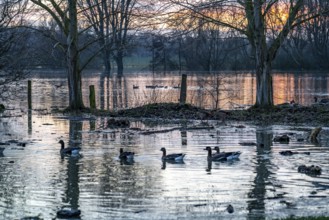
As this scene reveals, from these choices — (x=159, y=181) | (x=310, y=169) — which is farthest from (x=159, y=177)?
(x=310, y=169)

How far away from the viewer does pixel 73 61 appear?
33.6 meters

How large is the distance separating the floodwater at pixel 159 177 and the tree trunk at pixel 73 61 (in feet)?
25.0

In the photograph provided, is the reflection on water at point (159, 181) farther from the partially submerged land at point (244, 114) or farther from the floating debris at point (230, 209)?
the partially submerged land at point (244, 114)

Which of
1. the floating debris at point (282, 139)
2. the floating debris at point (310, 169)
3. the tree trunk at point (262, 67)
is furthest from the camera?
the tree trunk at point (262, 67)

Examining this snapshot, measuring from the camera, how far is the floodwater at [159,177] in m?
12.2

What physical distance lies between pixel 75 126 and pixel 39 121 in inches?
122

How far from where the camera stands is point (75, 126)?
27.9m

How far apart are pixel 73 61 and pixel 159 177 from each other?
62.5 feet

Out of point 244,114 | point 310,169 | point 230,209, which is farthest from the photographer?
point 244,114

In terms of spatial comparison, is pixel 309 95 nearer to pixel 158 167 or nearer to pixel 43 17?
pixel 43 17

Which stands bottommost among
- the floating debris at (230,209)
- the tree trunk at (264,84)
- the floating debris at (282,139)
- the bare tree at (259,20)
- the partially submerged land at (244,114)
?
the floating debris at (230,209)

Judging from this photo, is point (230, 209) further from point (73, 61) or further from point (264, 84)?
point (73, 61)

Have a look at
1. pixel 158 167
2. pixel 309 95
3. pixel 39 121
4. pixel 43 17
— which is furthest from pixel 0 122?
pixel 309 95

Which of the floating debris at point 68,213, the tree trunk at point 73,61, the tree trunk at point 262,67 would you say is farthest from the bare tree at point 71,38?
the floating debris at point 68,213
